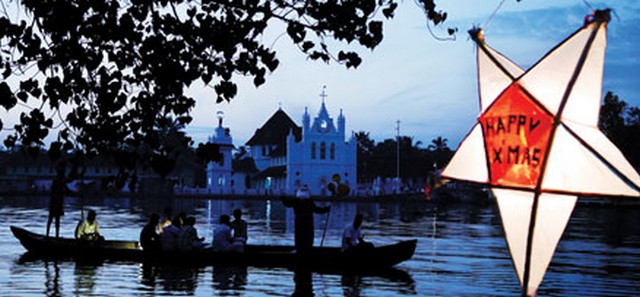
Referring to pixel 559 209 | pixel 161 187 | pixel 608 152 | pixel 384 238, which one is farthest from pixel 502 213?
pixel 161 187

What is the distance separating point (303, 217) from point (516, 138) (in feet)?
43.4

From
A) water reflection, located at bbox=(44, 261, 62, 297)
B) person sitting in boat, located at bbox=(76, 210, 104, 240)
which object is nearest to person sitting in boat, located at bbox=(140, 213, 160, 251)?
water reflection, located at bbox=(44, 261, 62, 297)

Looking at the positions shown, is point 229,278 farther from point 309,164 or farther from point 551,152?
point 309,164

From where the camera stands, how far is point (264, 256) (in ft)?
60.5

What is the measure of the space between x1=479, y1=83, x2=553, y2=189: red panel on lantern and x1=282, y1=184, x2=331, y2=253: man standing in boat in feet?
41.1

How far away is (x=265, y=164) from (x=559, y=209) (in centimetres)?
10119

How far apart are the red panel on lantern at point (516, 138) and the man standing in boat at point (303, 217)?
41.1 ft

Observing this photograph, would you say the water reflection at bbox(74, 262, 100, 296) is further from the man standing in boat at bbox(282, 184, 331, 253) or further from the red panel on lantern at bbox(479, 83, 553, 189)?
the red panel on lantern at bbox(479, 83, 553, 189)

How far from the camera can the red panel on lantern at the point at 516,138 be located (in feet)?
15.8

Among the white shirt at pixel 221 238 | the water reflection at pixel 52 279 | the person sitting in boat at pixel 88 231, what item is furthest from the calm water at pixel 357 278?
the person sitting in boat at pixel 88 231

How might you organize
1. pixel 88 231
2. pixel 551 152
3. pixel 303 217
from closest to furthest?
pixel 551 152 → pixel 303 217 → pixel 88 231

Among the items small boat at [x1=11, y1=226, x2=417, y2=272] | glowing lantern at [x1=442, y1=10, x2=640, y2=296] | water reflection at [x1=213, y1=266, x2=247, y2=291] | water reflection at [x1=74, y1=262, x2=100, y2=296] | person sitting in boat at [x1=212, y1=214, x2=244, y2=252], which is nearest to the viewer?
glowing lantern at [x1=442, y1=10, x2=640, y2=296]

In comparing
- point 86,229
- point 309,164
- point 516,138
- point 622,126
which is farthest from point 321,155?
point 516,138

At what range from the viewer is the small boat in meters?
18.0
